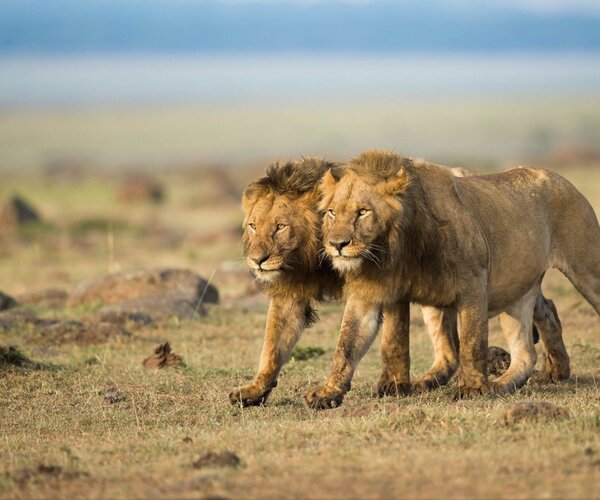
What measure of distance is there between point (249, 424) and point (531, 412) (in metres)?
1.66

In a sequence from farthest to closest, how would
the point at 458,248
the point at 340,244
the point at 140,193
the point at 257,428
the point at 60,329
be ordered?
the point at 140,193 → the point at 60,329 → the point at 458,248 → the point at 340,244 → the point at 257,428

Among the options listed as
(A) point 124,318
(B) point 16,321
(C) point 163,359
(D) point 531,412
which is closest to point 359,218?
(D) point 531,412

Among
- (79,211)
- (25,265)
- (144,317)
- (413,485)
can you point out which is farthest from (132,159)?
(413,485)

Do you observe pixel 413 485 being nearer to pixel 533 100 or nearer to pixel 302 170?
pixel 302 170

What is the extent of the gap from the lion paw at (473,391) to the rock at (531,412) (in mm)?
1279

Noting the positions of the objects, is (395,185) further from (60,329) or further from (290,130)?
(290,130)

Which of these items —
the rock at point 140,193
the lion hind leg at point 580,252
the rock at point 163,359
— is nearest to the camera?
the lion hind leg at point 580,252

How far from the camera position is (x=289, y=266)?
29.1 ft

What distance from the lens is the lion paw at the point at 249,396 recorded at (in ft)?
29.2

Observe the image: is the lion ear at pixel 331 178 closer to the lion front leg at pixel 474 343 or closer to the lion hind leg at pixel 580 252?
the lion front leg at pixel 474 343

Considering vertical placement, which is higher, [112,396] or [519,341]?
[519,341]

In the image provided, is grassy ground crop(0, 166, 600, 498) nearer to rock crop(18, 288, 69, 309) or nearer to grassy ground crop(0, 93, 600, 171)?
rock crop(18, 288, 69, 309)

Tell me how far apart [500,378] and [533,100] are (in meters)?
167

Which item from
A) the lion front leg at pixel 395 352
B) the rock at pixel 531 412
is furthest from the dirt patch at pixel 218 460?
the lion front leg at pixel 395 352
